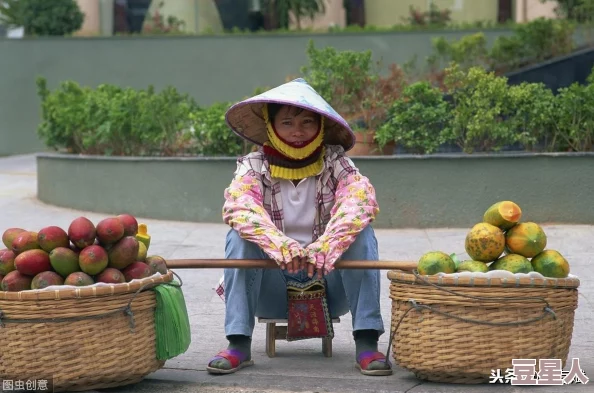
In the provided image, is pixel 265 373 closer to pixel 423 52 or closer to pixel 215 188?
pixel 215 188

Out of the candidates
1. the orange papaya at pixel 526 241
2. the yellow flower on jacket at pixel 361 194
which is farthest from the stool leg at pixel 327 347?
the orange papaya at pixel 526 241

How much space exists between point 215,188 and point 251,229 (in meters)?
4.91

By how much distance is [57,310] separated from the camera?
4.28 meters

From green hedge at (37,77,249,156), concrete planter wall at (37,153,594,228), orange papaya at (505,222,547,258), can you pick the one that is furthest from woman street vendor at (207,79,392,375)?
green hedge at (37,77,249,156)

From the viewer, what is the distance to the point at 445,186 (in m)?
9.19

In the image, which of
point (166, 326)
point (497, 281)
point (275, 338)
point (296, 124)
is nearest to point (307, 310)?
point (275, 338)

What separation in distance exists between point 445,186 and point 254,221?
4.67 meters

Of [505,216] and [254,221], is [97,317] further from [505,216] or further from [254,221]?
[505,216]

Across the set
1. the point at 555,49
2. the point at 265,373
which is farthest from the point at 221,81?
the point at 265,373

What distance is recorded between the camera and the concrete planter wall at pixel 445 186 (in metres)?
9.04

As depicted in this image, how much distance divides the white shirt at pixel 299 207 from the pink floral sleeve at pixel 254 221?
15 centimetres

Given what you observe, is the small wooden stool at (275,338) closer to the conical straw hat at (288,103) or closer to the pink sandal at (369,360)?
the pink sandal at (369,360)

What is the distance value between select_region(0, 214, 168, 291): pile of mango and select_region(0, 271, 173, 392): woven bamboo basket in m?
0.09

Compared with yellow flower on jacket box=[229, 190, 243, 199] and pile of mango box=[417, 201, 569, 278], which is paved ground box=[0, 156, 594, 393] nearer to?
pile of mango box=[417, 201, 569, 278]
